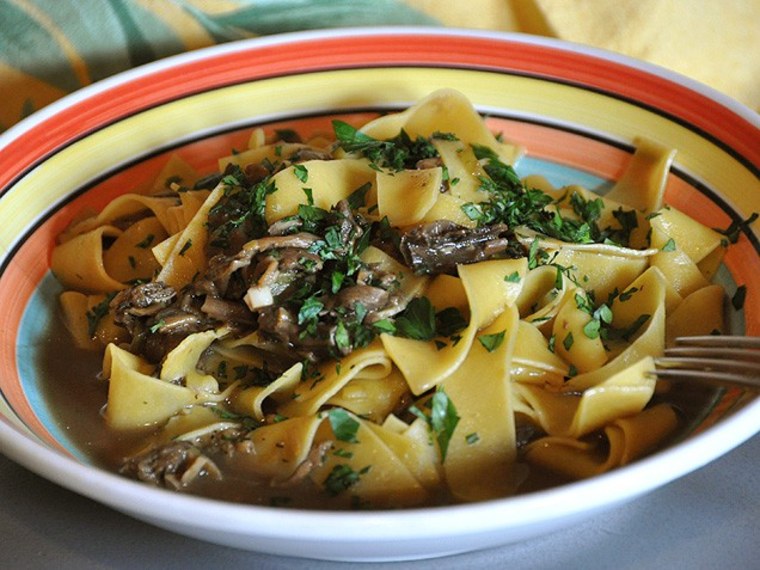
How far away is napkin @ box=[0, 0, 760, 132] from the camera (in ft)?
17.9

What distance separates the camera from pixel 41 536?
3260 millimetres

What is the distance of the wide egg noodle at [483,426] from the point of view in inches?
130

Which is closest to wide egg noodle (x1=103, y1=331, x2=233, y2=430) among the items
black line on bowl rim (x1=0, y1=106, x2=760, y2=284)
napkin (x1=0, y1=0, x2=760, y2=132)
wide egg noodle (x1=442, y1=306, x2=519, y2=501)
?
black line on bowl rim (x1=0, y1=106, x2=760, y2=284)

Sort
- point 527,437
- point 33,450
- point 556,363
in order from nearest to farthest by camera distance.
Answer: point 33,450 < point 527,437 < point 556,363

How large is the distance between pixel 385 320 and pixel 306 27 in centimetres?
287

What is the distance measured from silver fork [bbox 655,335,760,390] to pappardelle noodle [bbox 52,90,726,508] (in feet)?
0.34

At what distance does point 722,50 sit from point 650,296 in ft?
8.36

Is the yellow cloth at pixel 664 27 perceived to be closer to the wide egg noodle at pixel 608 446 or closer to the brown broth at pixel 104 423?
the brown broth at pixel 104 423

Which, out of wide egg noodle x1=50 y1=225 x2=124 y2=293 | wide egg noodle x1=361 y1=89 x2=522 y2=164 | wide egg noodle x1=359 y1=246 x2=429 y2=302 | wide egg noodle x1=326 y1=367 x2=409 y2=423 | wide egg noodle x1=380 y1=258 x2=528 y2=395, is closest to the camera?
wide egg noodle x1=380 y1=258 x2=528 y2=395

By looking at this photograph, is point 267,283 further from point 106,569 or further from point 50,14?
point 50,14

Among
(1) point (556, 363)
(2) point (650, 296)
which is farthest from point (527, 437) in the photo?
(2) point (650, 296)

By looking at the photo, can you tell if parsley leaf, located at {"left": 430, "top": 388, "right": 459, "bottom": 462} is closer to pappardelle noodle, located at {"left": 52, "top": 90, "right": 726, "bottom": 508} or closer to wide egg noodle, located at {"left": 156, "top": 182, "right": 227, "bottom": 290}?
pappardelle noodle, located at {"left": 52, "top": 90, "right": 726, "bottom": 508}

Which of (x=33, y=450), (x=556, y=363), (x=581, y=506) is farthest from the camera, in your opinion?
Answer: (x=556, y=363)

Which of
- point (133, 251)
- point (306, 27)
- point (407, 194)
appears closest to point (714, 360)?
point (407, 194)
